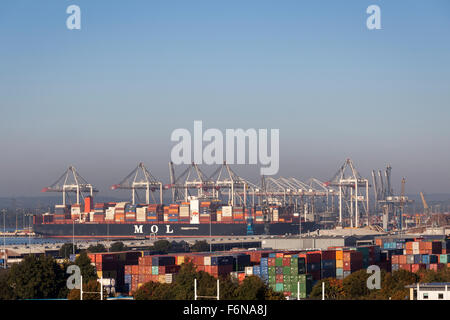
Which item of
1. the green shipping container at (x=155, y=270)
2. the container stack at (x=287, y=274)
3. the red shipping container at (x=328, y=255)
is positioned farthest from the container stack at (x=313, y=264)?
the green shipping container at (x=155, y=270)

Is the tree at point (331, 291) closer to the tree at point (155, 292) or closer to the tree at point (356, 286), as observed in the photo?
the tree at point (356, 286)

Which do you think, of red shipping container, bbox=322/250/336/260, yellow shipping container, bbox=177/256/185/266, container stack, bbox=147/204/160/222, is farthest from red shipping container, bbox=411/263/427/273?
container stack, bbox=147/204/160/222

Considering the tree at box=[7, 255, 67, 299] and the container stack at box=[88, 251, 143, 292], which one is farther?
the container stack at box=[88, 251, 143, 292]

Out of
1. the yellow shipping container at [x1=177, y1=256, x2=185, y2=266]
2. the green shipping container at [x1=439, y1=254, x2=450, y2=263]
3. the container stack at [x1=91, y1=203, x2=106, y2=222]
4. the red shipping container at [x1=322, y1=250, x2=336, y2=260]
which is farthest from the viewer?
the container stack at [x1=91, y1=203, x2=106, y2=222]

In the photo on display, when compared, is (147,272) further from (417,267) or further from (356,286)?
(417,267)

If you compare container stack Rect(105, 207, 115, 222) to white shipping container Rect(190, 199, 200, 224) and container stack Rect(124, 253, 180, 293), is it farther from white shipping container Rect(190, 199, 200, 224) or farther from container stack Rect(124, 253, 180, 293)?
container stack Rect(124, 253, 180, 293)
